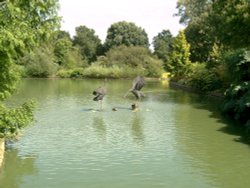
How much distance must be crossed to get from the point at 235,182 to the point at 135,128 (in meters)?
7.61

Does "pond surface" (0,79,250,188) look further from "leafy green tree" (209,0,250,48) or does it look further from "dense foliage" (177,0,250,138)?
"leafy green tree" (209,0,250,48)

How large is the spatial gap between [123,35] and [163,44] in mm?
9342

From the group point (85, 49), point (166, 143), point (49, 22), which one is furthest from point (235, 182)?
point (85, 49)

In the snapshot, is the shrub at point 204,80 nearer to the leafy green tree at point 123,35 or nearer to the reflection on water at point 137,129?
the reflection on water at point 137,129

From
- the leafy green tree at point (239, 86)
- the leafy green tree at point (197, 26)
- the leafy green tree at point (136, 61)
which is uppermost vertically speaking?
the leafy green tree at point (197, 26)

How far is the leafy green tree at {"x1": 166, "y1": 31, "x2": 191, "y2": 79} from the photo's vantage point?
4934 cm

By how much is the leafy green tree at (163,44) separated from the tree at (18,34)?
63.9m

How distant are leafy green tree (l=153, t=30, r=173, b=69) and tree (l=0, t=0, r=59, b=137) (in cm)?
6394

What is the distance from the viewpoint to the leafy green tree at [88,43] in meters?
83.2

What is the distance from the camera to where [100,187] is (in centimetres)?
1009

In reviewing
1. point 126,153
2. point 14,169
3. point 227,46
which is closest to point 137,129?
point 126,153

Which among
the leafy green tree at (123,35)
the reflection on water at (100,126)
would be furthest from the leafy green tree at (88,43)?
the reflection on water at (100,126)

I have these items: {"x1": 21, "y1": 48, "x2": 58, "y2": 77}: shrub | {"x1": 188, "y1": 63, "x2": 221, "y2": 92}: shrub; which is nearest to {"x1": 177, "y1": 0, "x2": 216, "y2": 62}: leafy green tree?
{"x1": 188, "y1": 63, "x2": 221, "y2": 92}: shrub

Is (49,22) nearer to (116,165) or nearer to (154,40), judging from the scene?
(116,165)
